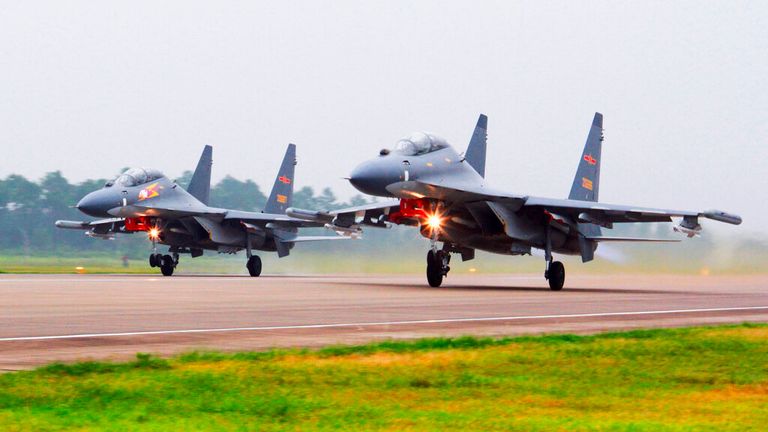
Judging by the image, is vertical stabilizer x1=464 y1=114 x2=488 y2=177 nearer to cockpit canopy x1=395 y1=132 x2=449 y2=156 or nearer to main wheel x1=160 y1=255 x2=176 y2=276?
cockpit canopy x1=395 y1=132 x2=449 y2=156

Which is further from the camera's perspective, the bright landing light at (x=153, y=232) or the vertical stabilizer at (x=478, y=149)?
the bright landing light at (x=153, y=232)

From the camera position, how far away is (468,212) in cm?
2809

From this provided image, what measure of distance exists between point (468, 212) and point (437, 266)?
1.72 m

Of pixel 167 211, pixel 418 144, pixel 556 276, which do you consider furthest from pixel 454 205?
pixel 167 211

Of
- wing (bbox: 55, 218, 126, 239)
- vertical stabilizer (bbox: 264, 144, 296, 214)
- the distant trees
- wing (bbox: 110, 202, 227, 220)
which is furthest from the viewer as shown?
the distant trees

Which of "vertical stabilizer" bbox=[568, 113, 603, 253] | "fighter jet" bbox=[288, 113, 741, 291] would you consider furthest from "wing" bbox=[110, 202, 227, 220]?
"vertical stabilizer" bbox=[568, 113, 603, 253]

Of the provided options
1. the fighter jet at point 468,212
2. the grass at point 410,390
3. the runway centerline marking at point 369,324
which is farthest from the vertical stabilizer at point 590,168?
the grass at point 410,390

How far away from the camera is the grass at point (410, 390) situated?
6.41 meters

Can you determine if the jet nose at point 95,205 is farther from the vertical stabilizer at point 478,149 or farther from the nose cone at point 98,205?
the vertical stabilizer at point 478,149

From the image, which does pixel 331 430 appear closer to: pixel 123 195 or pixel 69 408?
pixel 69 408

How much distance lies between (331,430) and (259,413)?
75 cm

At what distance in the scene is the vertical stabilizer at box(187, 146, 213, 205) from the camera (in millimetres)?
45188

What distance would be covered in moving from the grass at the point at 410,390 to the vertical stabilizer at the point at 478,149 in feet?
65.3

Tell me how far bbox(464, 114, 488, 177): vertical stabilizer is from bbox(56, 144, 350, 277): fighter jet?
12.2m
